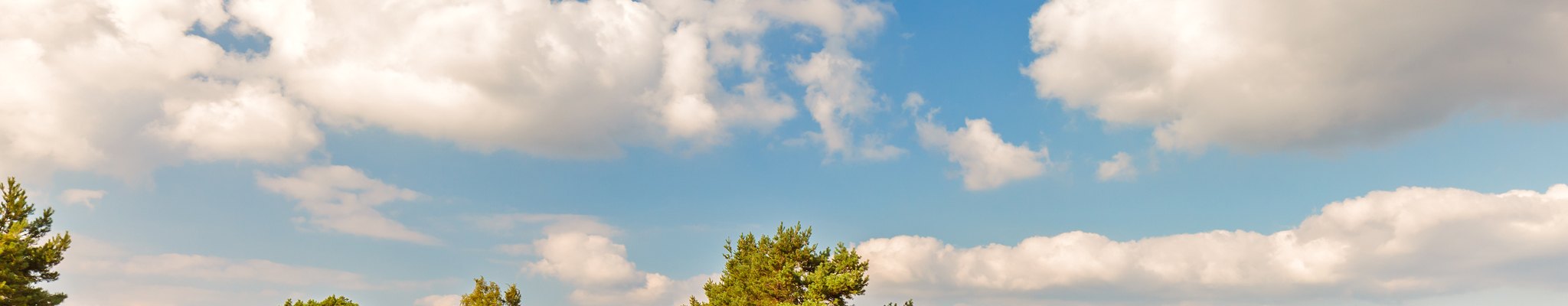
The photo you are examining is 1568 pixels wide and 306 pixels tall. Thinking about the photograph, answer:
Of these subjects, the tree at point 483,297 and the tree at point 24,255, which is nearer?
the tree at point 24,255

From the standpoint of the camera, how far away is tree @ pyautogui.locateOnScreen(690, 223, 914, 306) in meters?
49.8

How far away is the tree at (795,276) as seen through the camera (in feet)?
164

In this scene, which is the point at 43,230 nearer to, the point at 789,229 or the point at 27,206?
the point at 27,206

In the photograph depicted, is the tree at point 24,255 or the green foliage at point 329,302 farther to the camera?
the green foliage at point 329,302

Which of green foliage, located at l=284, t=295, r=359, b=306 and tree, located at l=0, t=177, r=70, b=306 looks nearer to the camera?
tree, located at l=0, t=177, r=70, b=306

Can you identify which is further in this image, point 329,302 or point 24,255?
point 329,302

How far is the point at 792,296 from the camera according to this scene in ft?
176

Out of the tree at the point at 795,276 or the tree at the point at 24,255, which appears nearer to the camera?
the tree at the point at 24,255

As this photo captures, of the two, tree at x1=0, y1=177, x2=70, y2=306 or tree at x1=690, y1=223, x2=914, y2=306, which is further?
tree at x1=690, y1=223, x2=914, y2=306

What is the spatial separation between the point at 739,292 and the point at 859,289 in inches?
492

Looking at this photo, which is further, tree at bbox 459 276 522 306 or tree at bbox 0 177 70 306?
tree at bbox 459 276 522 306

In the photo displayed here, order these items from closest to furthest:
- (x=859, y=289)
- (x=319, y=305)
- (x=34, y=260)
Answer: (x=34, y=260)
(x=859, y=289)
(x=319, y=305)

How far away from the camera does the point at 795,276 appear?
53344mm

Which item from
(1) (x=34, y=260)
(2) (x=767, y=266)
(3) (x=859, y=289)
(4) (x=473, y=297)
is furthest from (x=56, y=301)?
(3) (x=859, y=289)
